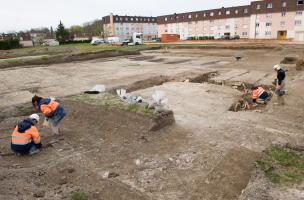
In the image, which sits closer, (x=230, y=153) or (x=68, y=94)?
(x=230, y=153)

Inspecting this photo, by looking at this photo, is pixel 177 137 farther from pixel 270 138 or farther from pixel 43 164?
pixel 43 164

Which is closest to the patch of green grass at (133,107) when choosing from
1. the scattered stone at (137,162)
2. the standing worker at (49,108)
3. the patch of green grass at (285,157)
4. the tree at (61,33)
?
the standing worker at (49,108)

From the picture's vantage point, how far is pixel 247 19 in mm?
65938

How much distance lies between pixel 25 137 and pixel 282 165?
6.17 metres

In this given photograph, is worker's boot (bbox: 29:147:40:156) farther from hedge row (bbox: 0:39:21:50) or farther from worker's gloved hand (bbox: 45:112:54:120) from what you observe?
hedge row (bbox: 0:39:21:50)

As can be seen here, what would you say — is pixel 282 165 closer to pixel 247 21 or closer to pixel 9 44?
pixel 9 44

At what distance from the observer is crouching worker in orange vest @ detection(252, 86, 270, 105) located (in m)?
10.9

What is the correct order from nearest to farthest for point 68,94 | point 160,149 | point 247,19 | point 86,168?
point 86,168 < point 160,149 < point 68,94 < point 247,19

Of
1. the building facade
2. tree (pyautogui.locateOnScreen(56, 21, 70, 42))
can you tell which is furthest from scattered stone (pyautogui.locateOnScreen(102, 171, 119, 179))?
tree (pyautogui.locateOnScreen(56, 21, 70, 42))

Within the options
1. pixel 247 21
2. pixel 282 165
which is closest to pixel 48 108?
pixel 282 165

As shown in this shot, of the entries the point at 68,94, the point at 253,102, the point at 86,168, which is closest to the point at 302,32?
the point at 253,102

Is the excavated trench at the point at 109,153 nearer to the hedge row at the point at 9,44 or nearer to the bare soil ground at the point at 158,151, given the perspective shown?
the bare soil ground at the point at 158,151

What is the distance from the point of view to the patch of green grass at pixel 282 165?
5.29 m

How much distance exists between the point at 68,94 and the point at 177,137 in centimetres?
779
